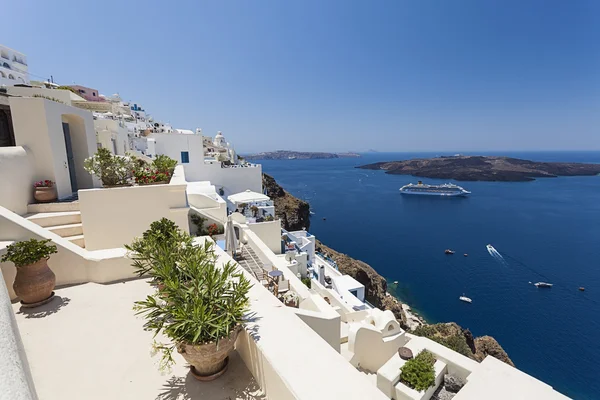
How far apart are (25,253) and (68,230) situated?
3025 mm

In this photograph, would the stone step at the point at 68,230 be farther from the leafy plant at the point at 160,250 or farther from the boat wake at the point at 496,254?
the boat wake at the point at 496,254

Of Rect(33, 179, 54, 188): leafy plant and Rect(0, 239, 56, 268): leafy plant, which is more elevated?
Rect(33, 179, 54, 188): leafy plant

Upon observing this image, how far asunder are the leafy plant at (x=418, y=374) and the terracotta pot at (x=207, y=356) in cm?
744

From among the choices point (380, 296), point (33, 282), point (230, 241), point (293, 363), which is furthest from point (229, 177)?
point (293, 363)

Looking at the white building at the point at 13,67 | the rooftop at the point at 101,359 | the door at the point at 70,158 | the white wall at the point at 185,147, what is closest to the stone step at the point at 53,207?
the door at the point at 70,158

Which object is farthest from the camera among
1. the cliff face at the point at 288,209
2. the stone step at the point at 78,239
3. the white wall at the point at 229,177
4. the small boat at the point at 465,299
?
the cliff face at the point at 288,209

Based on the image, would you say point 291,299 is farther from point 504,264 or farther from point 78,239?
point 504,264

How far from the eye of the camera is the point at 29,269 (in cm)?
433

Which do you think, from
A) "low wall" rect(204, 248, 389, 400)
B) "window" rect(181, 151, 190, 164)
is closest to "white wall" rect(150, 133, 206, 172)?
"window" rect(181, 151, 190, 164)

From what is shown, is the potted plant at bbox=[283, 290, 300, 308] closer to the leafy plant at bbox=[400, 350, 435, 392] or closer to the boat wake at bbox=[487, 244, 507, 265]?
the leafy plant at bbox=[400, 350, 435, 392]

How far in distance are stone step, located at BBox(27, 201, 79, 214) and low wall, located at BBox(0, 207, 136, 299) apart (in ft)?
6.68

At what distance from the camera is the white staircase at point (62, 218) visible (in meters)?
6.70

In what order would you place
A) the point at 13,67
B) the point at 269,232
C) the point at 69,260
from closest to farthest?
the point at 69,260 < the point at 269,232 < the point at 13,67

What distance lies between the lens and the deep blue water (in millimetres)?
21747
